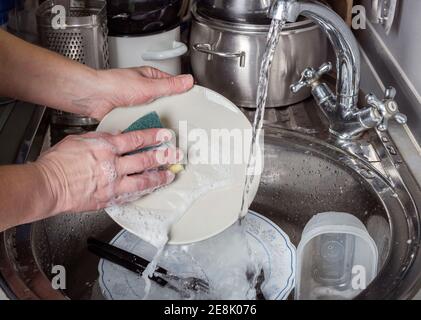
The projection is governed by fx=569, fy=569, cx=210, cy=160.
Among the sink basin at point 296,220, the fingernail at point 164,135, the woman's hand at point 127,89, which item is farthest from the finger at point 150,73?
the sink basin at point 296,220

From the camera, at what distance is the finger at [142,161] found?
655 mm

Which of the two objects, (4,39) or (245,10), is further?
(245,10)

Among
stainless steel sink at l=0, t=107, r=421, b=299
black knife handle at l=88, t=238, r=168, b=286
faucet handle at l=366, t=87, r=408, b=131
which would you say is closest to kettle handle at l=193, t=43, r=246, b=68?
stainless steel sink at l=0, t=107, r=421, b=299

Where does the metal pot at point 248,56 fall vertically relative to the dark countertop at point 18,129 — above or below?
above

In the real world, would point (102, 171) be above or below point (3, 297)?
above

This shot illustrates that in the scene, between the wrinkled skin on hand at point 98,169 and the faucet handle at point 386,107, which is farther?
the faucet handle at point 386,107

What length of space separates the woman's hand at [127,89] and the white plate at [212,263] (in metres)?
0.20

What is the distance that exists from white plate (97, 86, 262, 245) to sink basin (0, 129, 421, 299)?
5.1 inches

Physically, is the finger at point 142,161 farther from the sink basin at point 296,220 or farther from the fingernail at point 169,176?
the sink basin at point 296,220

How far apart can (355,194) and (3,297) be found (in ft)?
1.69

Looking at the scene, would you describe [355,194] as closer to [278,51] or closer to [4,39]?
[278,51]

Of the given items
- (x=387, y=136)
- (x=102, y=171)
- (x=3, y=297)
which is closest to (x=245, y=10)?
(x=387, y=136)

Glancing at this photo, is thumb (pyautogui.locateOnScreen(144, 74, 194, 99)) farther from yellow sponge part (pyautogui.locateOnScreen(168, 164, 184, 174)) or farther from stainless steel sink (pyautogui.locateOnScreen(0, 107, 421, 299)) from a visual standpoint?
stainless steel sink (pyautogui.locateOnScreen(0, 107, 421, 299))

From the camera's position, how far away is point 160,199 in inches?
30.5
